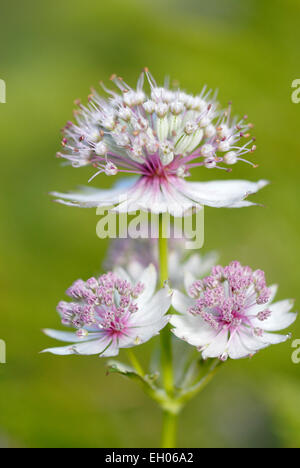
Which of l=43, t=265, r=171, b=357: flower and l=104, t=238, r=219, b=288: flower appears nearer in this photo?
l=43, t=265, r=171, b=357: flower

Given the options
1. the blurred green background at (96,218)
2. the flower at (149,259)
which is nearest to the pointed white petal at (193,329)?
the flower at (149,259)

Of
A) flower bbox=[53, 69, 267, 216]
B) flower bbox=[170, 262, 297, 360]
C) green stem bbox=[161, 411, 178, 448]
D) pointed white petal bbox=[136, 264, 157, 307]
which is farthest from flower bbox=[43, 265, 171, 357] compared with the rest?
green stem bbox=[161, 411, 178, 448]

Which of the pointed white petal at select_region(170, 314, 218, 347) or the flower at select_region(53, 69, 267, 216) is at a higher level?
the flower at select_region(53, 69, 267, 216)

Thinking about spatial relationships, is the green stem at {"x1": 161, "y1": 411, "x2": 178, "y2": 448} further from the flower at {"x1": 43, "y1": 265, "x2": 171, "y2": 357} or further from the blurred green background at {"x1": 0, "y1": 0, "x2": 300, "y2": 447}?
the blurred green background at {"x1": 0, "y1": 0, "x2": 300, "y2": 447}

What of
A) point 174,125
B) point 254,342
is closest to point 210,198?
point 174,125

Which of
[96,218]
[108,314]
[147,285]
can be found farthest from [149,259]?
[96,218]

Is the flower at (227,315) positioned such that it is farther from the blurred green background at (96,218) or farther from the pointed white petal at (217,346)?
the blurred green background at (96,218)
